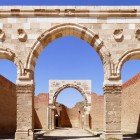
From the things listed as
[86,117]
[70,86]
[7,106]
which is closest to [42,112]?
[70,86]

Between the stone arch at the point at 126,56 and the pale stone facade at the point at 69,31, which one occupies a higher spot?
the pale stone facade at the point at 69,31

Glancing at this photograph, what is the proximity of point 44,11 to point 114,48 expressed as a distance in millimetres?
2990

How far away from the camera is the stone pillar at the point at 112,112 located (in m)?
11.4

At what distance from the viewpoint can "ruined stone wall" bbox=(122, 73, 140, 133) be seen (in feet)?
56.0

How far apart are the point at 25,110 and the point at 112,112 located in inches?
122

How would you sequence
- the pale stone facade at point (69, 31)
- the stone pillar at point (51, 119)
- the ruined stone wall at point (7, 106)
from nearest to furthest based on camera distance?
the pale stone facade at point (69, 31)
the ruined stone wall at point (7, 106)
the stone pillar at point (51, 119)

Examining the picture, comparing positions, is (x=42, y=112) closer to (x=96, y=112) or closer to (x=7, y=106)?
(x=96, y=112)

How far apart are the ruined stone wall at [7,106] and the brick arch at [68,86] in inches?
319

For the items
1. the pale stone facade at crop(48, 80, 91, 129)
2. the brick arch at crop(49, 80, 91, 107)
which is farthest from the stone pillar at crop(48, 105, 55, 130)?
the brick arch at crop(49, 80, 91, 107)

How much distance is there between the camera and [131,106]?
18.4 metres

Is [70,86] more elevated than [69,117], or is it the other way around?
[70,86]

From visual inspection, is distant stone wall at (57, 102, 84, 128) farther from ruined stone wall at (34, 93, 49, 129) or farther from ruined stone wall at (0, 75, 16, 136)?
ruined stone wall at (0, 75, 16, 136)

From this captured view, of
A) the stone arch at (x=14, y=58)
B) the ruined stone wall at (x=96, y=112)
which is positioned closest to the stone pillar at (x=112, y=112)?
the stone arch at (x=14, y=58)

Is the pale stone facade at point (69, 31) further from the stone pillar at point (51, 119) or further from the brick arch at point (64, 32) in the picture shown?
the stone pillar at point (51, 119)
